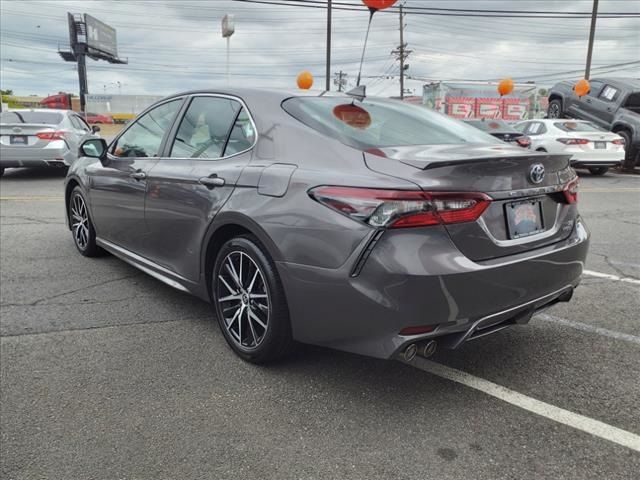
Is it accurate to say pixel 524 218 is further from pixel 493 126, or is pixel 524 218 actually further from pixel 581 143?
pixel 581 143

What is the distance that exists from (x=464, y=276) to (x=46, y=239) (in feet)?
17.8

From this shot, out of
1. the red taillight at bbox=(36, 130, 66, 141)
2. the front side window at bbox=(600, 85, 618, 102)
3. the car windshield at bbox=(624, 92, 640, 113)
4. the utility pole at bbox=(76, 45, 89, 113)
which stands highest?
the utility pole at bbox=(76, 45, 89, 113)

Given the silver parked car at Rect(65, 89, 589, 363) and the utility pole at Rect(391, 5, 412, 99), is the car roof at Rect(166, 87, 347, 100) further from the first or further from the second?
the utility pole at Rect(391, 5, 412, 99)

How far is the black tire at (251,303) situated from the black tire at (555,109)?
1783 cm

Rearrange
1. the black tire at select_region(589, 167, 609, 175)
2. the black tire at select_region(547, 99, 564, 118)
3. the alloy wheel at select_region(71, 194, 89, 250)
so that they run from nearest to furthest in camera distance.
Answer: the alloy wheel at select_region(71, 194, 89, 250)
the black tire at select_region(589, 167, 609, 175)
the black tire at select_region(547, 99, 564, 118)

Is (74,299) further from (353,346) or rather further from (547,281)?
(547,281)

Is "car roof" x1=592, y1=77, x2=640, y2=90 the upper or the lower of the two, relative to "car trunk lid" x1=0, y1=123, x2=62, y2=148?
upper

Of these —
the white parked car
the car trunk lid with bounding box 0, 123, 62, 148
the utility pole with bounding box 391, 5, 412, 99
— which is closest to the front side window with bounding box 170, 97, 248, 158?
the car trunk lid with bounding box 0, 123, 62, 148

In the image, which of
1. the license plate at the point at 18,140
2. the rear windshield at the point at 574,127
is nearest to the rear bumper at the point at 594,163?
the rear windshield at the point at 574,127

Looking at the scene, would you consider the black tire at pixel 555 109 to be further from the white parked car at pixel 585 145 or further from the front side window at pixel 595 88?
the white parked car at pixel 585 145

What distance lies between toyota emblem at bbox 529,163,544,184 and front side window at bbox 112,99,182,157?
2.46 metres

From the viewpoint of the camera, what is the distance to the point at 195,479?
2.13 metres

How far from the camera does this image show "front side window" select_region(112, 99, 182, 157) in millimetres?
3926

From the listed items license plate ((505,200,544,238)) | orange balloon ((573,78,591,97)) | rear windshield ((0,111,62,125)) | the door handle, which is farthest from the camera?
orange balloon ((573,78,591,97))
